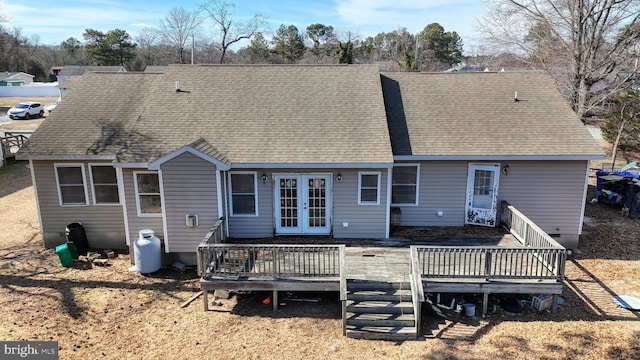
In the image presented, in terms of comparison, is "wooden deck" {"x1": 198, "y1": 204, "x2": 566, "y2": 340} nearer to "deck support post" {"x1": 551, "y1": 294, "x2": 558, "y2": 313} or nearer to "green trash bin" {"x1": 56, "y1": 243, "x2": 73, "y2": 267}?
"deck support post" {"x1": 551, "y1": 294, "x2": 558, "y2": 313}

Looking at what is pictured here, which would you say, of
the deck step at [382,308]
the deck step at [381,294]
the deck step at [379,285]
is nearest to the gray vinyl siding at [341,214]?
the deck step at [379,285]

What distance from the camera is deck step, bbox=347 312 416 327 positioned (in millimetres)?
8398

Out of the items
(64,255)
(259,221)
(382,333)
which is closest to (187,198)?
(259,221)

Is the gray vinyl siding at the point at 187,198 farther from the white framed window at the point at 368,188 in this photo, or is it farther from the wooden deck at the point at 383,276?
the white framed window at the point at 368,188

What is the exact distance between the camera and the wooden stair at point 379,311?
27.0 feet

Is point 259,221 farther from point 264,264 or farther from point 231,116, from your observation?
point 231,116

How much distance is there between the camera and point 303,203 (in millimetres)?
11617

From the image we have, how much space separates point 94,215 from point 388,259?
336 inches

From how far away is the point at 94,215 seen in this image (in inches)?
476

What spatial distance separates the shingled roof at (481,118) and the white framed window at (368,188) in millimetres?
992

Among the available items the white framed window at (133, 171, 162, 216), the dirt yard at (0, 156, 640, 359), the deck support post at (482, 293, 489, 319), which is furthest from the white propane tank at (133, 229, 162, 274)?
the deck support post at (482, 293, 489, 319)

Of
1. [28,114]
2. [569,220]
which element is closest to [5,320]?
[569,220]

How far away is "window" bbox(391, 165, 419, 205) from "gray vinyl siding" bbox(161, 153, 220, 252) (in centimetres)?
514

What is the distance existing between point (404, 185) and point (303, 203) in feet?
10.0
